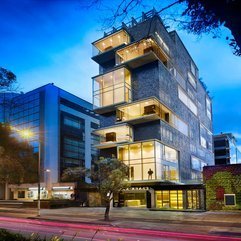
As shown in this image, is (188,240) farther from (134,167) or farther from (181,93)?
(181,93)

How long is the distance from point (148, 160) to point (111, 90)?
12.0m

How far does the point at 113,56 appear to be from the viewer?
51.0m

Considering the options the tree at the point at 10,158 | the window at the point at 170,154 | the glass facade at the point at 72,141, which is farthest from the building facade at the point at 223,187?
the glass facade at the point at 72,141

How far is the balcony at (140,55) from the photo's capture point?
4567cm

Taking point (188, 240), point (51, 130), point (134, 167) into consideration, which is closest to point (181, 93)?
point (134, 167)

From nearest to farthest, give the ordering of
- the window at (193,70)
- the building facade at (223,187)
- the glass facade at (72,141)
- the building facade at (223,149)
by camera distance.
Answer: the building facade at (223,187)
the window at (193,70)
the glass facade at (72,141)
the building facade at (223,149)

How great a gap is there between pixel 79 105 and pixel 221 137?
2087 inches

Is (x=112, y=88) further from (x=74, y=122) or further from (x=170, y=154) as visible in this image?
(x=74, y=122)

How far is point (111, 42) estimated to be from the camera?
51188mm

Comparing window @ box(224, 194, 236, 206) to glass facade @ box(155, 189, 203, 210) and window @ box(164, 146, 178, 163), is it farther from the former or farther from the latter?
window @ box(164, 146, 178, 163)

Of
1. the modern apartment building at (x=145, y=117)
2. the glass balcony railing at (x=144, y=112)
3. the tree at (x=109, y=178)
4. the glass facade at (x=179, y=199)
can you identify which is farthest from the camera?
the glass balcony railing at (x=144, y=112)

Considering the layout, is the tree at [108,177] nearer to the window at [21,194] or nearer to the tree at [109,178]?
the tree at [109,178]

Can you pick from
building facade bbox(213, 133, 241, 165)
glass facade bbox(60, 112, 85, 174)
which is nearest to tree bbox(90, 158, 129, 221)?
glass facade bbox(60, 112, 85, 174)

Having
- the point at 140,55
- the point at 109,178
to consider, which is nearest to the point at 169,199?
the point at 109,178
